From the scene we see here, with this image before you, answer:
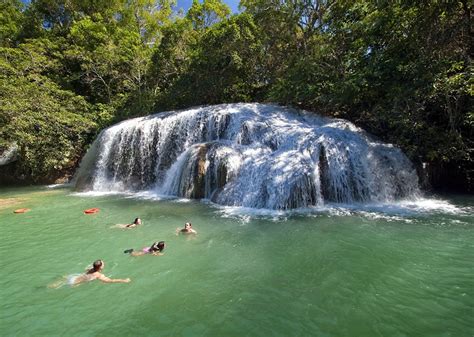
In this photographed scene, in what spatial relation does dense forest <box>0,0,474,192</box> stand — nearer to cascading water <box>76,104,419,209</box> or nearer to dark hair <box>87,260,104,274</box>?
cascading water <box>76,104,419,209</box>

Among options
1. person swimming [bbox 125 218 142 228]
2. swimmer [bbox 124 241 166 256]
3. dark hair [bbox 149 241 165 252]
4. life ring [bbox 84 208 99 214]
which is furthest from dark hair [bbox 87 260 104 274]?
life ring [bbox 84 208 99 214]

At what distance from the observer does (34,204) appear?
37.4 feet

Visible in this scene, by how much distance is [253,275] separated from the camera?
5.25m

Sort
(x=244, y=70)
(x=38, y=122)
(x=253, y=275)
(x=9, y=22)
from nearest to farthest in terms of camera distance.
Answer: (x=253, y=275) < (x=38, y=122) < (x=244, y=70) < (x=9, y=22)

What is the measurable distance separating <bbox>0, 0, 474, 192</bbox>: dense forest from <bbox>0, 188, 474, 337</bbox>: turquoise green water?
3.90 meters

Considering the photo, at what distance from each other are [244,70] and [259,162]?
1071 centimetres

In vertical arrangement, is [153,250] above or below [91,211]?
below

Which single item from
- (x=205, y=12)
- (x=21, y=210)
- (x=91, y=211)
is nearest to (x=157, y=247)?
(x=91, y=211)

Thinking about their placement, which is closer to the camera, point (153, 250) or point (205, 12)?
point (153, 250)

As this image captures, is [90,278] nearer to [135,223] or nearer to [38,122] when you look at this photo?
[135,223]

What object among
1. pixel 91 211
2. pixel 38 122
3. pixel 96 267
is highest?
pixel 38 122

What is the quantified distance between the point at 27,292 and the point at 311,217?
20.2 feet

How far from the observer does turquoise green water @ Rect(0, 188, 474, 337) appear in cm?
394

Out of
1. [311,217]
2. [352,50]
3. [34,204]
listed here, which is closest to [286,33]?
[352,50]
